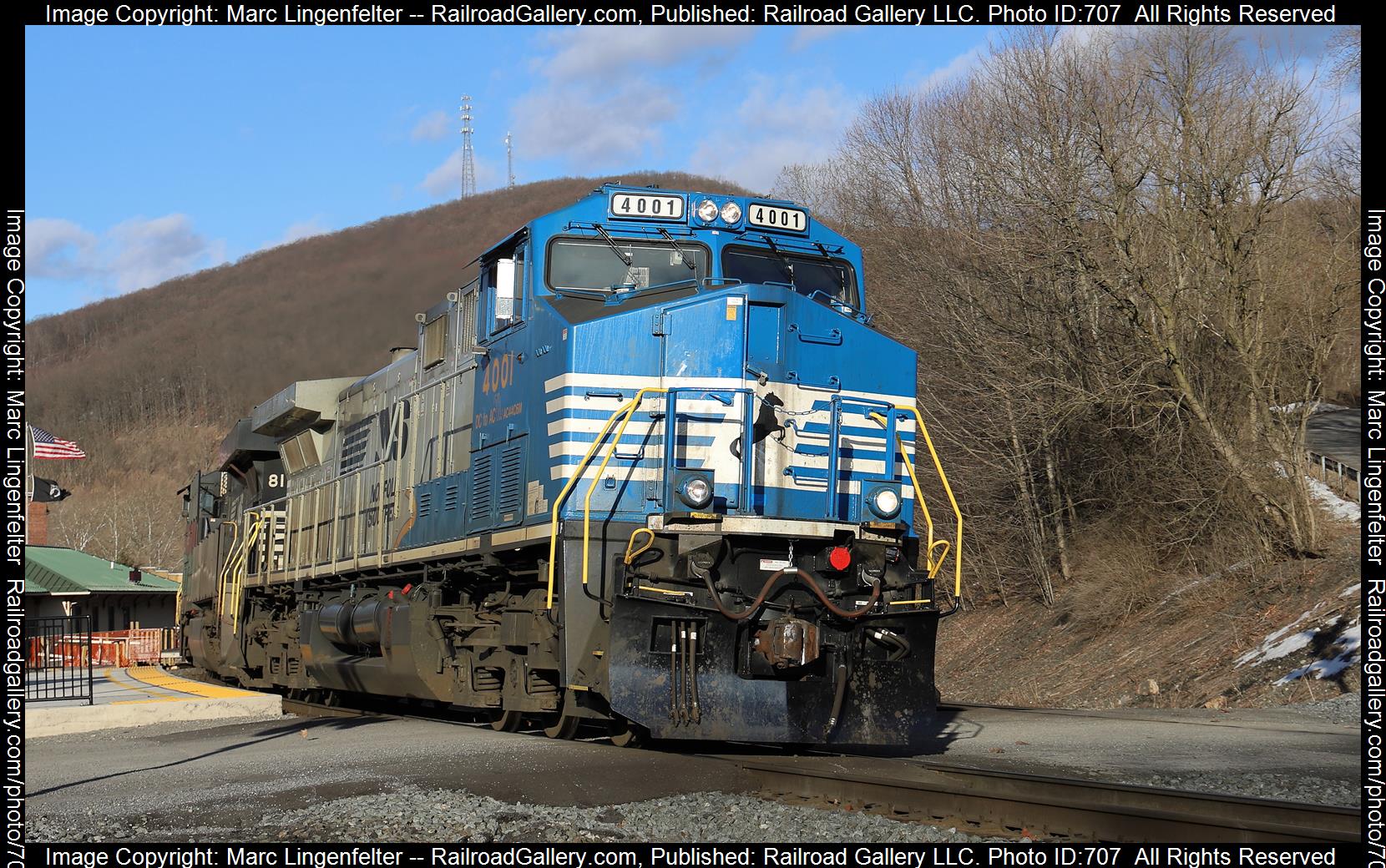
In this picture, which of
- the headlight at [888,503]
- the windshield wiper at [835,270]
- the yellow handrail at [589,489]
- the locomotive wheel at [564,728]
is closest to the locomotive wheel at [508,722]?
the locomotive wheel at [564,728]

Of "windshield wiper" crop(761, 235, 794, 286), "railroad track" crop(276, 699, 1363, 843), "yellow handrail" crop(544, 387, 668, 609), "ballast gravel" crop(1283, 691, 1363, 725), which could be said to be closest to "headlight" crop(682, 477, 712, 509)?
"yellow handrail" crop(544, 387, 668, 609)

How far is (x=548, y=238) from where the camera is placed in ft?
33.1

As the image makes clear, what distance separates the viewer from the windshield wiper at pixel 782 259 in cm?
1041

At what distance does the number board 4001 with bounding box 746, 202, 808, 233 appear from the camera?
1038 cm

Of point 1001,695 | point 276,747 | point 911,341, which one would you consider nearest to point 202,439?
point 911,341

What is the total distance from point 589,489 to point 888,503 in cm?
219

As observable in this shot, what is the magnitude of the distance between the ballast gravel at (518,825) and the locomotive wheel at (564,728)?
2.94 metres

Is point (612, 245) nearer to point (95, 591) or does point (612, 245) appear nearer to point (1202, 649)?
point (1202, 649)

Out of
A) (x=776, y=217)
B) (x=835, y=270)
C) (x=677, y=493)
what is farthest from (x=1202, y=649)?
(x=677, y=493)

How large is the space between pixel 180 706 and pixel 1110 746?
9167 mm

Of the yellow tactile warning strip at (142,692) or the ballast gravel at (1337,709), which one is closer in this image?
the ballast gravel at (1337,709)

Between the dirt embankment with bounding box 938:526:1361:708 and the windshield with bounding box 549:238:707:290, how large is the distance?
8805 millimetres

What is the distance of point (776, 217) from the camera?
10523mm

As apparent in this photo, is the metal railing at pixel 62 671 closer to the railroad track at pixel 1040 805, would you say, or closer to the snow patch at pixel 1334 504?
the railroad track at pixel 1040 805
